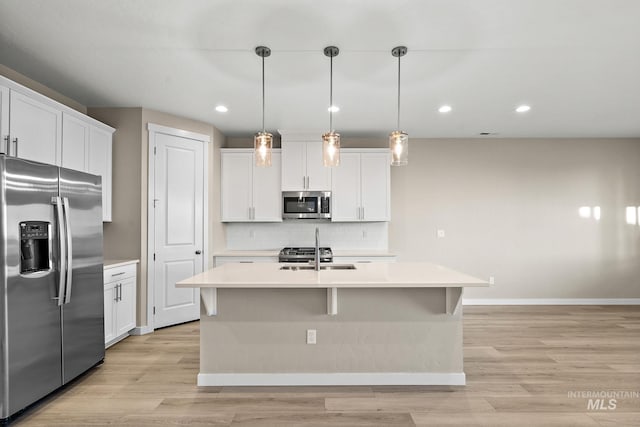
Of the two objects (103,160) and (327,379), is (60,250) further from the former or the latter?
(327,379)

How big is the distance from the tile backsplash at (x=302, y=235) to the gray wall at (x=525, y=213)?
0.31m

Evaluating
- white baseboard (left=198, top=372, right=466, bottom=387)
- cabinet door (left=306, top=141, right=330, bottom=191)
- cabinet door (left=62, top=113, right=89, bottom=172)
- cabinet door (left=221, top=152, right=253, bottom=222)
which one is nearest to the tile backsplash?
cabinet door (left=221, top=152, right=253, bottom=222)

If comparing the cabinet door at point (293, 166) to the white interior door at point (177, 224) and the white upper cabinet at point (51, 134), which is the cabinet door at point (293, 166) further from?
the white upper cabinet at point (51, 134)

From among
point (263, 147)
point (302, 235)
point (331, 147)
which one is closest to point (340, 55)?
point (331, 147)

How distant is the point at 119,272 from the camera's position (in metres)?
3.46

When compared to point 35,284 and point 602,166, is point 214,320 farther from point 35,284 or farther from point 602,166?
point 602,166

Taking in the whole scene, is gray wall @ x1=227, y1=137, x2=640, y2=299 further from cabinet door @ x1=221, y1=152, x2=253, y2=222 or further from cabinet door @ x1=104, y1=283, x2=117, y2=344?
cabinet door @ x1=104, y1=283, x2=117, y2=344

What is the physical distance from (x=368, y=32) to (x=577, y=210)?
15.5 feet

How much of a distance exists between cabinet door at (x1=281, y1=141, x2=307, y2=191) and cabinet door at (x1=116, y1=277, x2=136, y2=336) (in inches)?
85.8

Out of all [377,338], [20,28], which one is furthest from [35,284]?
[377,338]

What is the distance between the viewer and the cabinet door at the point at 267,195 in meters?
4.83

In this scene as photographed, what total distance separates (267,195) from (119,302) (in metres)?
2.19

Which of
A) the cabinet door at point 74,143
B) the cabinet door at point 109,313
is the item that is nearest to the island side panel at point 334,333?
the cabinet door at point 109,313

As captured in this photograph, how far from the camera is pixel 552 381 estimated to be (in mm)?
2688
